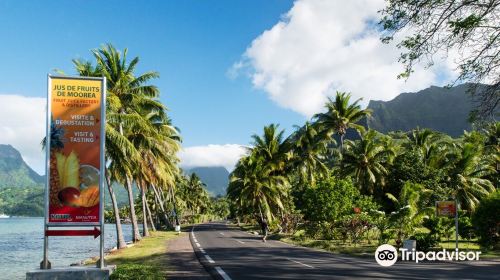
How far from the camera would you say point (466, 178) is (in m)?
43.5

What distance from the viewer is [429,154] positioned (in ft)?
164

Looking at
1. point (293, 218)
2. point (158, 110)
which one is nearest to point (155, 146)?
point (158, 110)

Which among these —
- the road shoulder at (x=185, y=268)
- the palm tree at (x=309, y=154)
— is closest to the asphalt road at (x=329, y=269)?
the road shoulder at (x=185, y=268)

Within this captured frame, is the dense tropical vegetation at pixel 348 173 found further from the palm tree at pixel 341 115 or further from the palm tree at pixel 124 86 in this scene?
the palm tree at pixel 124 86

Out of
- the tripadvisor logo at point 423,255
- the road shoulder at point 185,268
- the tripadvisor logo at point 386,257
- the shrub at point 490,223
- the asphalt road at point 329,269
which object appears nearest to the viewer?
the road shoulder at point 185,268

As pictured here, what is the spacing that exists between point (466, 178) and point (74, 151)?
136 ft

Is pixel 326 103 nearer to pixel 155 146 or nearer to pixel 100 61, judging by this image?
pixel 155 146

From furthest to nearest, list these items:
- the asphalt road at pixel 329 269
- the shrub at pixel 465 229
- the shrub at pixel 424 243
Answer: the shrub at pixel 465 229, the shrub at pixel 424 243, the asphalt road at pixel 329 269

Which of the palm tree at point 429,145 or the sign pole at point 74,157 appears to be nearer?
the sign pole at point 74,157

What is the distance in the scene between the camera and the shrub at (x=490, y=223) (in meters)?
25.6

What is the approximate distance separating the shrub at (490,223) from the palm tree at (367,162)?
18596 millimetres

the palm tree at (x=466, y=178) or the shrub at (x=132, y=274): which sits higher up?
the palm tree at (x=466, y=178)

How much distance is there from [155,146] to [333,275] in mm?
23681

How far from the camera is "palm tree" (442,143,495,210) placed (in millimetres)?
42438
